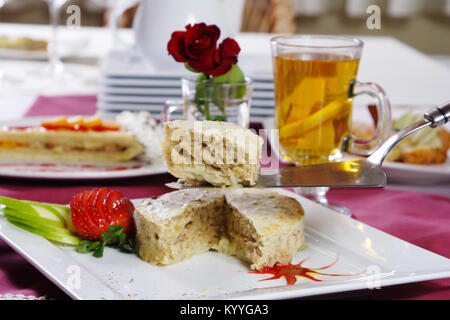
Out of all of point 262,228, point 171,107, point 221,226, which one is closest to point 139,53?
point 171,107

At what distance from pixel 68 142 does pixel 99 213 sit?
1.99 feet

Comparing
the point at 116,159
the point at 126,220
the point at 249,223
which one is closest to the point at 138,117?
the point at 116,159

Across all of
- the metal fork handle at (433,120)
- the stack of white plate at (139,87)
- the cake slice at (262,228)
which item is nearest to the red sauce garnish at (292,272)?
the cake slice at (262,228)

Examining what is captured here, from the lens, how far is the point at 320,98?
1323mm

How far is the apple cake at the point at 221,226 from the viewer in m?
1.03

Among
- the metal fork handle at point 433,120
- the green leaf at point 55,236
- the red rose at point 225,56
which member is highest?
the red rose at point 225,56

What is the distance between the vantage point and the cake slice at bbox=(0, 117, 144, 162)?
161cm

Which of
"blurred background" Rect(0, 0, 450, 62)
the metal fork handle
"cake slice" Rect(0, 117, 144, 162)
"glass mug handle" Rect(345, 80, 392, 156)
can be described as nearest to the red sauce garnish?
the metal fork handle

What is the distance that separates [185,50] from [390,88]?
4.12ft

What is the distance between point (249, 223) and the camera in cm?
105

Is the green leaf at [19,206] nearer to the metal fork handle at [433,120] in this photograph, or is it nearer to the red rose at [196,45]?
the red rose at [196,45]

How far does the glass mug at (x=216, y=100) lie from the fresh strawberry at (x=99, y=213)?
31 centimetres

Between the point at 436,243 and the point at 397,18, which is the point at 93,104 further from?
the point at 397,18

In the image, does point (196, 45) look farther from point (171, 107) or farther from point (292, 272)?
point (292, 272)
